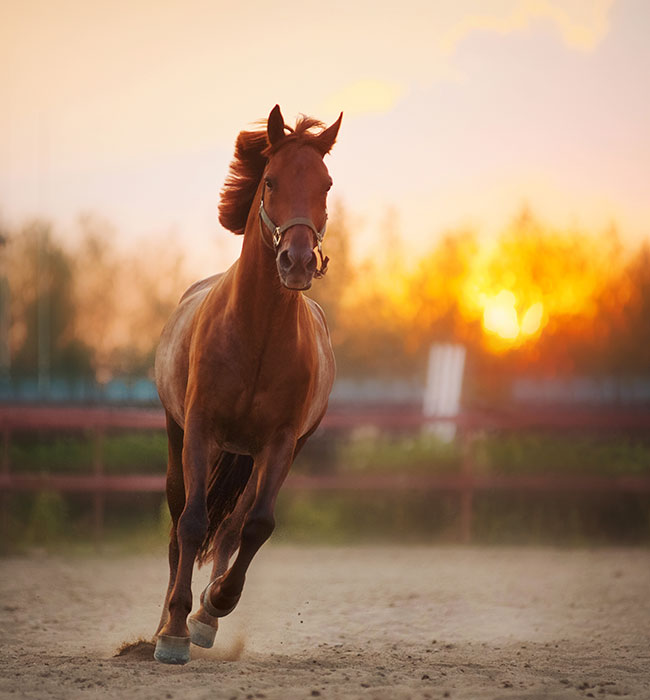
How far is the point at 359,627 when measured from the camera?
6.34m

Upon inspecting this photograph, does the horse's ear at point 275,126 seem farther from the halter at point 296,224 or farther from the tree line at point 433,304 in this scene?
the tree line at point 433,304

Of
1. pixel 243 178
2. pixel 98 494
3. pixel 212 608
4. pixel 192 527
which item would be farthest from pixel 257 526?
pixel 98 494

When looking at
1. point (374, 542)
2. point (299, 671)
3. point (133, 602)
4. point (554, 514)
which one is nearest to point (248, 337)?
point (299, 671)

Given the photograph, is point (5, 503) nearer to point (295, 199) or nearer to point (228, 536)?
point (228, 536)

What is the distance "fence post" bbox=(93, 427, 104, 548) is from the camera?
A: 10541mm

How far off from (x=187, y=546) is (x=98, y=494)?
6.09 m

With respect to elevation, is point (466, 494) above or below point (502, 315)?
below

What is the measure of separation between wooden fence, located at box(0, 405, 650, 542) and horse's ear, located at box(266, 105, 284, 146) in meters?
6.50

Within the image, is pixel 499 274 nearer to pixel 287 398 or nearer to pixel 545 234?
pixel 545 234

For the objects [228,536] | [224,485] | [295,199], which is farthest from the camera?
[224,485]

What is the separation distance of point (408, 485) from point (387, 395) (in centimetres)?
2718

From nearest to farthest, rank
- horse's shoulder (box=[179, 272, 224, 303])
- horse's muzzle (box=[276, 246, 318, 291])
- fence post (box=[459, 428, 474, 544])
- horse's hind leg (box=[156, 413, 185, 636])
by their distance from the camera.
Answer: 1. horse's muzzle (box=[276, 246, 318, 291])
2. horse's hind leg (box=[156, 413, 185, 636])
3. horse's shoulder (box=[179, 272, 224, 303])
4. fence post (box=[459, 428, 474, 544])

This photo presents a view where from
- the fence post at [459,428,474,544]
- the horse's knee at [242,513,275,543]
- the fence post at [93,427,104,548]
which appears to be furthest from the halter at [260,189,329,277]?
the fence post at [459,428,474,544]

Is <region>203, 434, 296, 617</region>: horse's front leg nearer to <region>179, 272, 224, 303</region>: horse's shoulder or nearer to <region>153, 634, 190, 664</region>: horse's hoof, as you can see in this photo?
<region>153, 634, 190, 664</region>: horse's hoof
